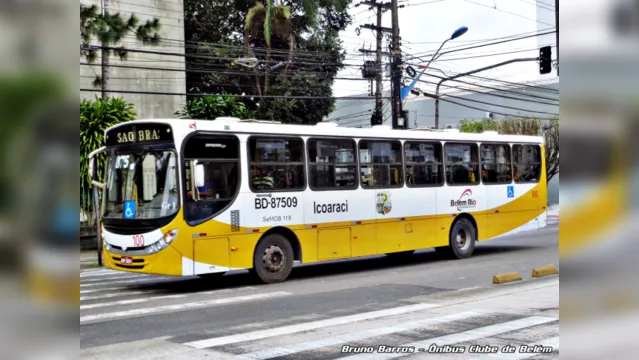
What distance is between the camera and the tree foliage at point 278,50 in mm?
29578

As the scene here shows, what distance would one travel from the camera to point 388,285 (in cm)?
1241

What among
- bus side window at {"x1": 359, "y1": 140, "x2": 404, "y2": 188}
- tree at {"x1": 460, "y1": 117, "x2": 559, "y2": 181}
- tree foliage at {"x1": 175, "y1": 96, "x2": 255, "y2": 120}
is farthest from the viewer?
tree at {"x1": 460, "y1": 117, "x2": 559, "y2": 181}

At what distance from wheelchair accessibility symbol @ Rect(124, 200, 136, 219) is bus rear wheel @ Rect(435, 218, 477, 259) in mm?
8173

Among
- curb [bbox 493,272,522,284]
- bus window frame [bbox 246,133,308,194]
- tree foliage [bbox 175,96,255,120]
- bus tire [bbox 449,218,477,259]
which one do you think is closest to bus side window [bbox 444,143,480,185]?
bus tire [bbox 449,218,477,259]

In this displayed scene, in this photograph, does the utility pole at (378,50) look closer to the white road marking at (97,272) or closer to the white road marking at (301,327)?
the white road marking at (97,272)

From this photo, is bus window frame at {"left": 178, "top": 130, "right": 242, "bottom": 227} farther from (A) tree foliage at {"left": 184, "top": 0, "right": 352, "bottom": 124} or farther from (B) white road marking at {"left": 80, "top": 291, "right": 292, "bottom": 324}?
(A) tree foliage at {"left": 184, "top": 0, "right": 352, "bottom": 124}

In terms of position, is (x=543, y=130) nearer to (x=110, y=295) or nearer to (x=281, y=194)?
(x=281, y=194)

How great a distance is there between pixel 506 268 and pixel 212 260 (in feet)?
22.0

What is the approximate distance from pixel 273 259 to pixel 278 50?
1761cm

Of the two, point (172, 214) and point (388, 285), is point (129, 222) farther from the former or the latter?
point (388, 285)

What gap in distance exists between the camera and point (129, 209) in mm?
11961

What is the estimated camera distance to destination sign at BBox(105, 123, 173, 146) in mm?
11945

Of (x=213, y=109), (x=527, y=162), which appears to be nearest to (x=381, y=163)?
(x=527, y=162)

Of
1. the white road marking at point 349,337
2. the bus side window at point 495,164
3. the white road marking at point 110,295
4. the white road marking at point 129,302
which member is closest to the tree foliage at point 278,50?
the bus side window at point 495,164
